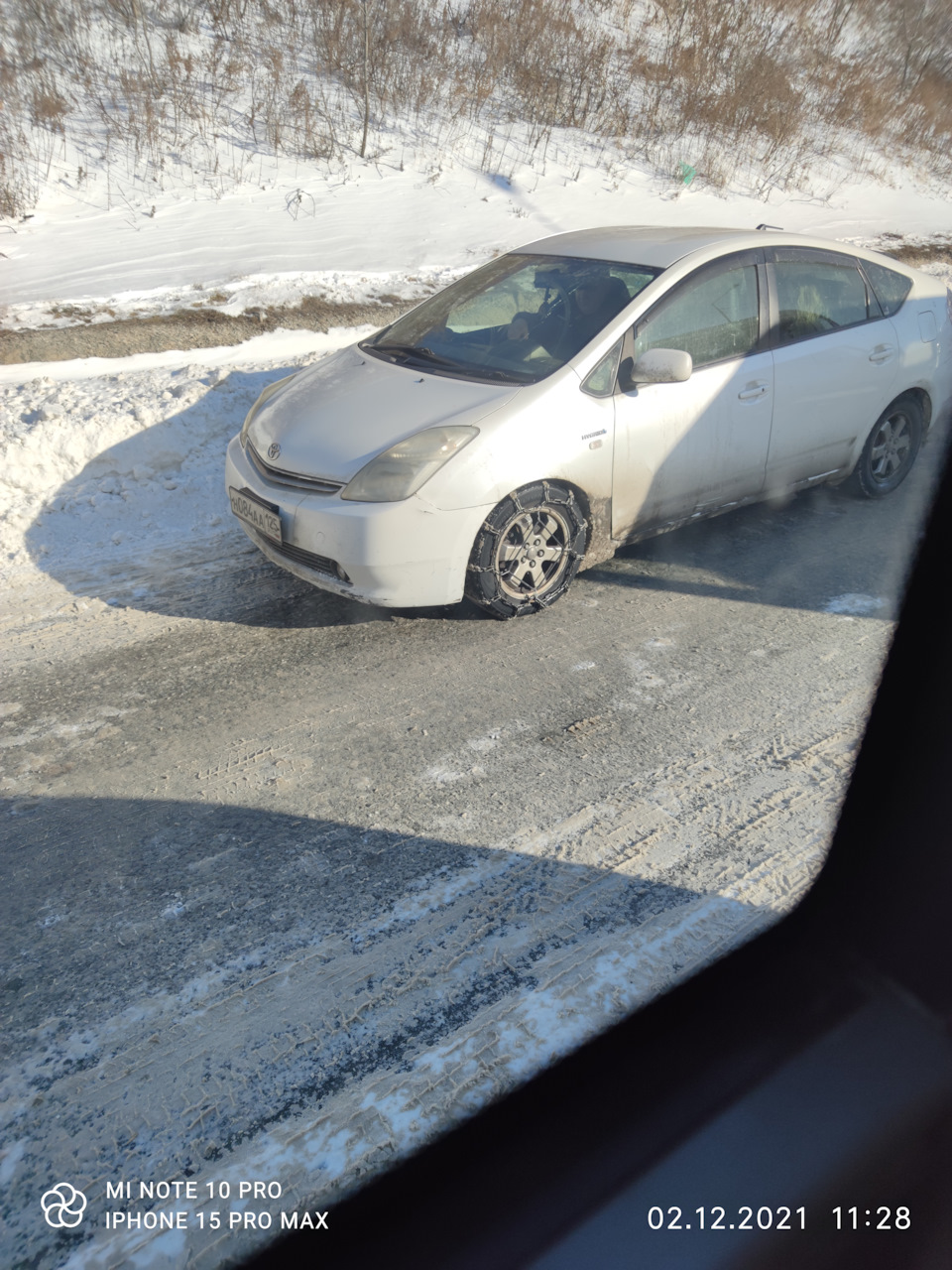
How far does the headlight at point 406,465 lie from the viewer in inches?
164

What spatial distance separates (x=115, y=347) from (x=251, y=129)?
25.1 feet

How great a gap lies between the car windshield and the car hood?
Result: 20cm

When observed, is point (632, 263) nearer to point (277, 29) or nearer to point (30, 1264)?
point (30, 1264)

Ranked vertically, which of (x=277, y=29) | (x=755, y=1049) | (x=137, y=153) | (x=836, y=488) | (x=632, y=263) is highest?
(x=277, y=29)

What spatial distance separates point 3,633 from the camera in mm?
4531

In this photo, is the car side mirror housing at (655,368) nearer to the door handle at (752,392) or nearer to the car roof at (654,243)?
the door handle at (752,392)

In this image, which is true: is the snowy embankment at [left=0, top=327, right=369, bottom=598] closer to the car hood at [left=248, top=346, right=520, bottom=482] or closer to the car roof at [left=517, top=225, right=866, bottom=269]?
the car hood at [left=248, top=346, right=520, bottom=482]

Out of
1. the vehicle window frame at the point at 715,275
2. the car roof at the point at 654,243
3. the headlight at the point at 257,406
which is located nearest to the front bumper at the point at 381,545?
the headlight at the point at 257,406

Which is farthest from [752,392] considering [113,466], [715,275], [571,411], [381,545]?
[113,466]

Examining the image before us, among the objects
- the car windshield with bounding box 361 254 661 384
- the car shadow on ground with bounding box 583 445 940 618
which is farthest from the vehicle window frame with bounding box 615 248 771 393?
the car shadow on ground with bounding box 583 445 940 618

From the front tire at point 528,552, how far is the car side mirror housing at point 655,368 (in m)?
0.68

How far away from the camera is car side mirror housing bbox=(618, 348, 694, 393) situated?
4.54 m

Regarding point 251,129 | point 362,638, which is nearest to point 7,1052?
point 362,638

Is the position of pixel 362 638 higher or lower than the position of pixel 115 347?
lower
